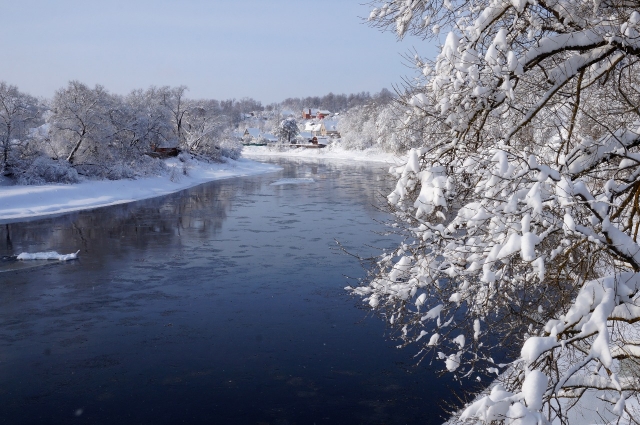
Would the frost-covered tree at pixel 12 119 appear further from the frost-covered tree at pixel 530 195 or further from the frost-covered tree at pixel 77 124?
the frost-covered tree at pixel 530 195

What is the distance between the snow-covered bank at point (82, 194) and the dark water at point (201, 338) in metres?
5.49

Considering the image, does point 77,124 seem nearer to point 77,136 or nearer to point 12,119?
point 77,136

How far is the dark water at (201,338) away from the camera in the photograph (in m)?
7.51

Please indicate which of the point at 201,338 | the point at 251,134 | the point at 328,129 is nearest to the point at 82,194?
the point at 201,338

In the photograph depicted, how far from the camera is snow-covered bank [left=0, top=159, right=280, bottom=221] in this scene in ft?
76.1

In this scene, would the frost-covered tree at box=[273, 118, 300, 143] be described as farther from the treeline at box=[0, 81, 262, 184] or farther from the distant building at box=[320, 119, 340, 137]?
the treeline at box=[0, 81, 262, 184]

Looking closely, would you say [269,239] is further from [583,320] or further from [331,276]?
[583,320]

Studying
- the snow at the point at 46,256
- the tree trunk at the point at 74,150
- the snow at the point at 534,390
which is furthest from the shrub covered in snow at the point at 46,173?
the snow at the point at 534,390

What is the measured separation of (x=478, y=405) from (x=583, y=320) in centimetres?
87

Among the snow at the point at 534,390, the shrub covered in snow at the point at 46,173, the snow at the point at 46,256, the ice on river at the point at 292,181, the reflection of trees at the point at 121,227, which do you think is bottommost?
the ice on river at the point at 292,181

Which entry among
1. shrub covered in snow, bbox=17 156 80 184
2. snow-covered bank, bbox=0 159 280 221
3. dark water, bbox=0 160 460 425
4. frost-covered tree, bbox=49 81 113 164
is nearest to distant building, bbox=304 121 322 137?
snow-covered bank, bbox=0 159 280 221

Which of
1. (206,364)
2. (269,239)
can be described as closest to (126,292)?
(206,364)

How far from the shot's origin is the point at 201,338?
9766 millimetres

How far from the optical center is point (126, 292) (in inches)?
485
